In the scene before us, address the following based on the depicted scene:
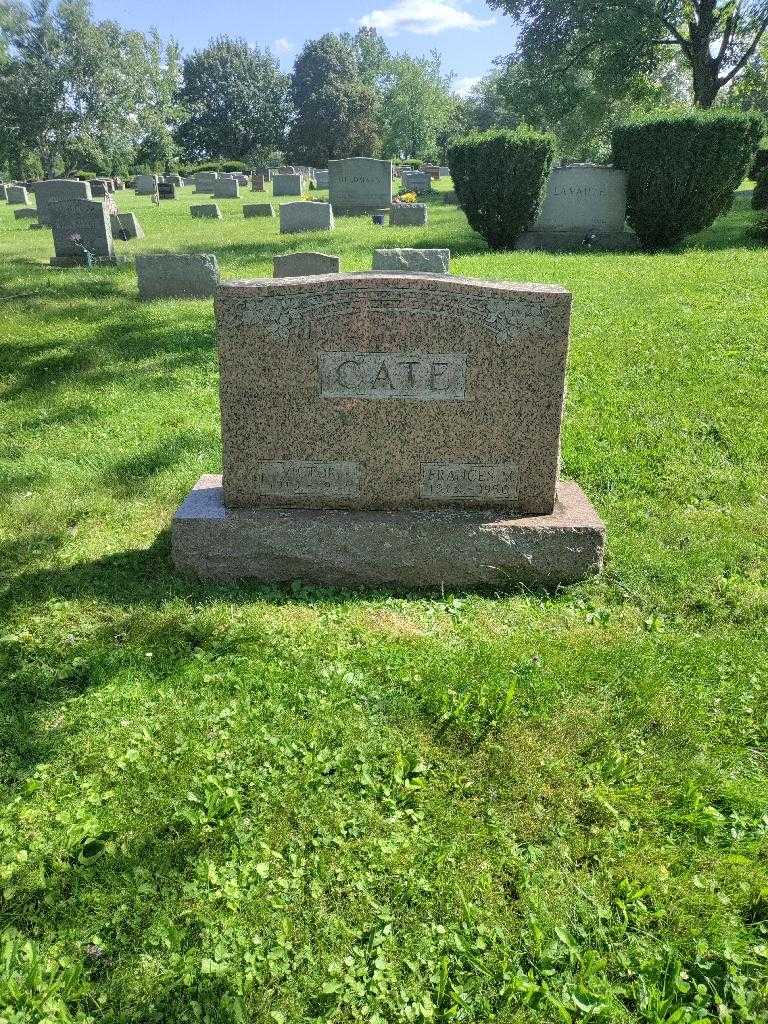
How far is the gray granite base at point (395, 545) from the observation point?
3.90 m

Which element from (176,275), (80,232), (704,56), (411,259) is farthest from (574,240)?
(704,56)

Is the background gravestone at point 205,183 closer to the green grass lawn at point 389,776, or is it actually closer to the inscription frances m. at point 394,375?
the green grass lawn at point 389,776

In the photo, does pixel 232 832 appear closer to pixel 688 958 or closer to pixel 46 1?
pixel 688 958

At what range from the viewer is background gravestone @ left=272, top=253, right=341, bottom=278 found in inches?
346

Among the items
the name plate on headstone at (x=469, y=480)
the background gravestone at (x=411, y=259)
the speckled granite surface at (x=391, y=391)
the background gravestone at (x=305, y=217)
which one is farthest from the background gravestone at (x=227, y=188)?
the name plate on headstone at (x=469, y=480)

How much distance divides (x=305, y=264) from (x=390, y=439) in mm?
5885

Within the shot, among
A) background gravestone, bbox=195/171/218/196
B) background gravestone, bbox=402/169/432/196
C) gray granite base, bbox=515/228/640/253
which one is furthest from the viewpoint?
background gravestone, bbox=195/171/218/196

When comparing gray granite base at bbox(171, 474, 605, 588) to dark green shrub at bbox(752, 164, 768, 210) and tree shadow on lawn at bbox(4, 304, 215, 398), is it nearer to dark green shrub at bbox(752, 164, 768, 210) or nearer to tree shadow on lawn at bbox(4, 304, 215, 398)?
tree shadow on lawn at bbox(4, 304, 215, 398)

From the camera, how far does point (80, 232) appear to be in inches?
523

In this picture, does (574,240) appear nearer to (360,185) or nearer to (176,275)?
(176,275)

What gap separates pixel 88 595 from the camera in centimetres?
394

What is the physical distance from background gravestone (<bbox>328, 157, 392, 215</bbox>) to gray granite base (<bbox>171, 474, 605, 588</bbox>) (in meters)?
18.6

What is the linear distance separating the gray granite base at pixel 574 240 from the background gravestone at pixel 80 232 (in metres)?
8.11

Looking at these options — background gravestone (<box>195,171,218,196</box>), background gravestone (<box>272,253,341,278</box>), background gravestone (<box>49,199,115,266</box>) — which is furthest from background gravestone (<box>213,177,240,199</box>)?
background gravestone (<box>272,253,341,278</box>)
